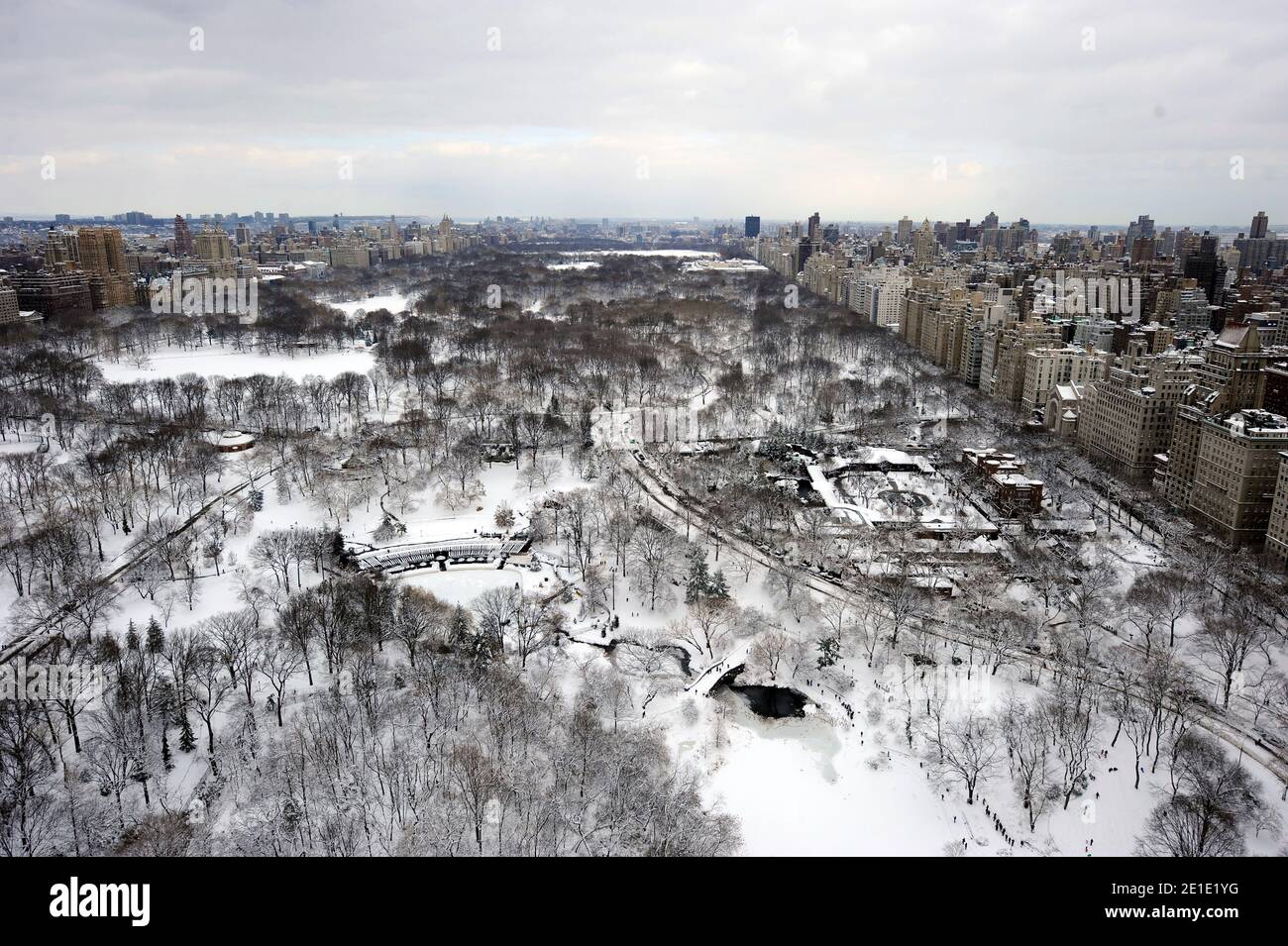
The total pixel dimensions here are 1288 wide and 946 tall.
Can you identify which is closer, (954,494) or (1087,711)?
(1087,711)

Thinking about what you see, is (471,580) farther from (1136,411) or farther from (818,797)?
A: (1136,411)

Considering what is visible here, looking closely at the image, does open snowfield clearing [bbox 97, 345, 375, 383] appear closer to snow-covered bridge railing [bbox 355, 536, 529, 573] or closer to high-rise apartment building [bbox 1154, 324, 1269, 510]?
snow-covered bridge railing [bbox 355, 536, 529, 573]

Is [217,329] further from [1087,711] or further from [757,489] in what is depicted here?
[1087,711]

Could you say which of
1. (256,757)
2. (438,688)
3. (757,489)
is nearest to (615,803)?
(438,688)
